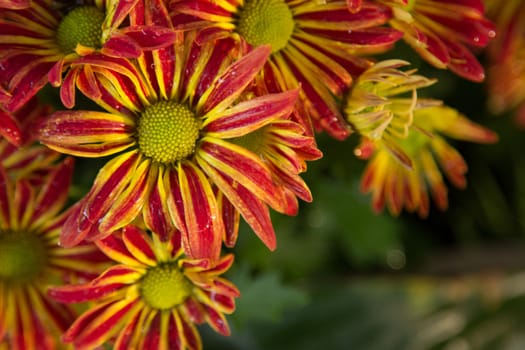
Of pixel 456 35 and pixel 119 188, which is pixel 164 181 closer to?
pixel 119 188

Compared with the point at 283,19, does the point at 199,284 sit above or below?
below

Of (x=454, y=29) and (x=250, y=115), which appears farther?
(x=454, y=29)

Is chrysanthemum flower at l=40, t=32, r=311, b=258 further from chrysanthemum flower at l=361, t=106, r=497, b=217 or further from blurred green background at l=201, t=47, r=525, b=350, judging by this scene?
blurred green background at l=201, t=47, r=525, b=350

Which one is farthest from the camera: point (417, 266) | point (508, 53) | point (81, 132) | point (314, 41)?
point (417, 266)

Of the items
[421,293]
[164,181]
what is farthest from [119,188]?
[421,293]

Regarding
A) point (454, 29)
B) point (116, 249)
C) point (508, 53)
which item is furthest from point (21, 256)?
point (508, 53)

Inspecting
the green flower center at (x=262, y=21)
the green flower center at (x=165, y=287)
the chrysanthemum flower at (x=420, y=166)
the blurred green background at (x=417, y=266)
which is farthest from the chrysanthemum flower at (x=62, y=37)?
the blurred green background at (x=417, y=266)

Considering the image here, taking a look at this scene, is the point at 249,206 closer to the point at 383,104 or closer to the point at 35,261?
the point at 383,104
